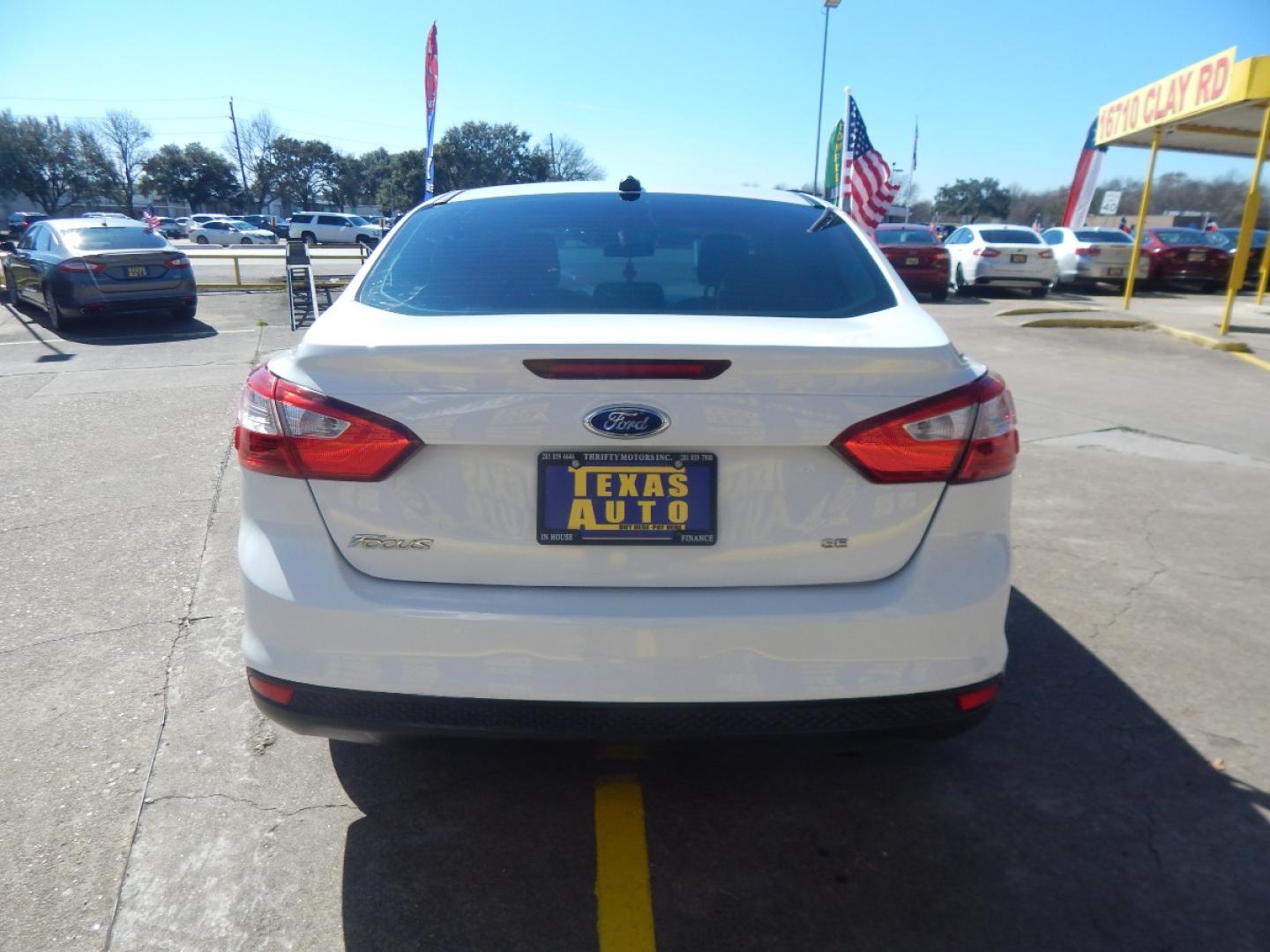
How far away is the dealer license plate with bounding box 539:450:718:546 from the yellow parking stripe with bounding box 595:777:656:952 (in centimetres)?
96

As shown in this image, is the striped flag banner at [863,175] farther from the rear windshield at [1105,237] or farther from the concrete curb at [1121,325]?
the rear windshield at [1105,237]

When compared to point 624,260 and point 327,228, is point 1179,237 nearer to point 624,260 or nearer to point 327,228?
point 624,260

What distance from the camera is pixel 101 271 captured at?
12.8m

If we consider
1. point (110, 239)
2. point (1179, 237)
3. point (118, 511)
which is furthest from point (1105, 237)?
point (118, 511)

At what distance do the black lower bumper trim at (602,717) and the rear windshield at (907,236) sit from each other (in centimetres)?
1867

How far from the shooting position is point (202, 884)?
7.88 ft

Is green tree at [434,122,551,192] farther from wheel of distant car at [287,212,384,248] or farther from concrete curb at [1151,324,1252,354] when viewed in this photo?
concrete curb at [1151,324,1252,354]

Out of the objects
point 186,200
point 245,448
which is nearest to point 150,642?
point 245,448

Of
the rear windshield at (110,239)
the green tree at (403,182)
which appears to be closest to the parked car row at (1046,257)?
the rear windshield at (110,239)

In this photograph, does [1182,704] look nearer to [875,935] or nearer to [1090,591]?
[1090,591]

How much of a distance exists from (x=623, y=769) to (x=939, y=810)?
951 millimetres

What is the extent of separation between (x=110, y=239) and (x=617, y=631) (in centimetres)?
1410

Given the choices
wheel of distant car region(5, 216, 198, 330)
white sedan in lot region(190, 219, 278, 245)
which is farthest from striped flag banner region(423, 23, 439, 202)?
white sedan in lot region(190, 219, 278, 245)

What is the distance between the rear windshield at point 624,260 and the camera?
8.35ft
